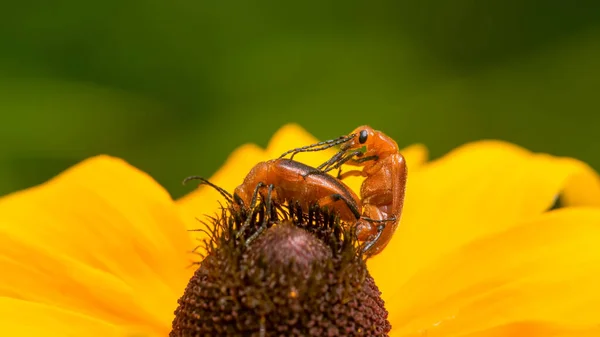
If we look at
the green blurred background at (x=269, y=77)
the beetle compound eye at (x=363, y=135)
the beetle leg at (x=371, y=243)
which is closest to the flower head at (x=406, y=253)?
the beetle leg at (x=371, y=243)

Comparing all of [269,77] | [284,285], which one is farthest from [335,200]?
[269,77]

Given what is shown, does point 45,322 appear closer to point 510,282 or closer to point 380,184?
point 380,184

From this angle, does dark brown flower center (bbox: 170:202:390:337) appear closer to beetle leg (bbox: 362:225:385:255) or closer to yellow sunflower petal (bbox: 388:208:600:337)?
beetle leg (bbox: 362:225:385:255)

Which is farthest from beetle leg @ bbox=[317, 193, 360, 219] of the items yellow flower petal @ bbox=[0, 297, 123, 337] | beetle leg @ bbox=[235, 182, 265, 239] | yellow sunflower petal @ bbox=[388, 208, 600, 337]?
yellow flower petal @ bbox=[0, 297, 123, 337]

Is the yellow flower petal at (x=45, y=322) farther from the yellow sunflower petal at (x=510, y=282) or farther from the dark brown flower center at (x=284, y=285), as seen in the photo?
the yellow sunflower petal at (x=510, y=282)

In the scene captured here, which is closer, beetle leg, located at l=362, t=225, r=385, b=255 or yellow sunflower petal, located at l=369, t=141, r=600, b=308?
beetle leg, located at l=362, t=225, r=385, b=255

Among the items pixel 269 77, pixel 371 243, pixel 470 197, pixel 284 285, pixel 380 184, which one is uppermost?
pixel 269 77
